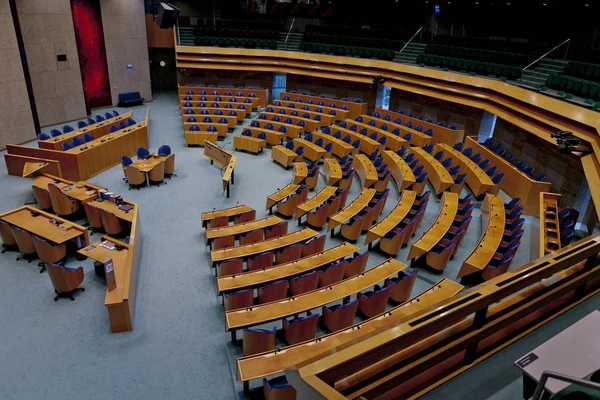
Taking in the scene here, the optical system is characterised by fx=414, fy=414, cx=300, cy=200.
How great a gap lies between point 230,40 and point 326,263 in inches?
638

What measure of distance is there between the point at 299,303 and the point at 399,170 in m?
6.56

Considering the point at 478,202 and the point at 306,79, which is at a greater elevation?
the point at 306,79

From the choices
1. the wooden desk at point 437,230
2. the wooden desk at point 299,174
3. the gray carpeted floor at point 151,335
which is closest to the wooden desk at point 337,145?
the wooden desk at point 299,174

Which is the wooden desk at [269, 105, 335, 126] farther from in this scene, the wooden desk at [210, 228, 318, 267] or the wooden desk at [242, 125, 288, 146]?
the wooden desk at [210, 228, 318, 267]

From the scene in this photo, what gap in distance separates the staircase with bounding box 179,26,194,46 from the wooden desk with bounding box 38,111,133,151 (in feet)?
24.4

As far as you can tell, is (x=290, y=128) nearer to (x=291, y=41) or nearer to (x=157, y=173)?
(x=157, y=173)

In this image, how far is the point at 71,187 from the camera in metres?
9.56

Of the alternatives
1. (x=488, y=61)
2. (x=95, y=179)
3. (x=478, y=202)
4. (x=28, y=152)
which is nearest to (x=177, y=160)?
(x=95, y=179)

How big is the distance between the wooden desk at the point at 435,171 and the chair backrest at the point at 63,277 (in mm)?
8482

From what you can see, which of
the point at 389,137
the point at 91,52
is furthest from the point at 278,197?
the point at 91,52

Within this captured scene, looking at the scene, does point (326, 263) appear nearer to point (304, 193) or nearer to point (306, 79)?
point (304, 193)

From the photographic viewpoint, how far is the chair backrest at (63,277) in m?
6.53

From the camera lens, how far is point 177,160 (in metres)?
13.2

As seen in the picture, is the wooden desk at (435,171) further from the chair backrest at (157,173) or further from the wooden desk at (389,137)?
the chair backrest at (157,173)
